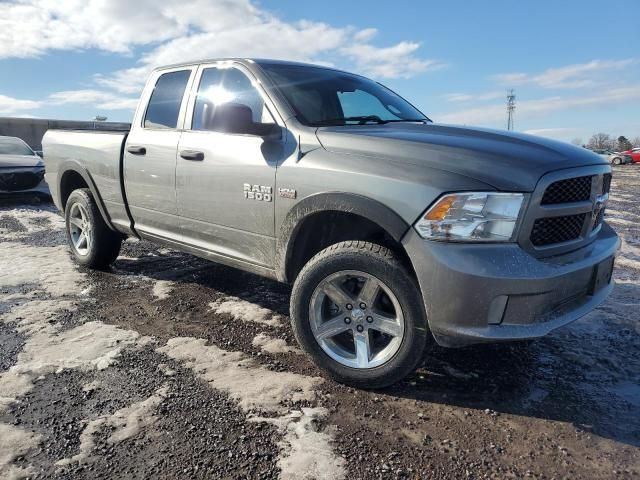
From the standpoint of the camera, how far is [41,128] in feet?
86.1

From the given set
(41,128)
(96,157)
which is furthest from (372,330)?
(41,128)

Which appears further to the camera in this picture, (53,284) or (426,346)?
(53,284)

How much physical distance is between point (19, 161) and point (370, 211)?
10.3m

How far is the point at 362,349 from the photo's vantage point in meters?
2.82

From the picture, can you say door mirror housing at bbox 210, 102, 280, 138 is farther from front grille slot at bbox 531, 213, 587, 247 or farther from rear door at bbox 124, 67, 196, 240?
front grille slot at bbox 531, 213, 587, 247

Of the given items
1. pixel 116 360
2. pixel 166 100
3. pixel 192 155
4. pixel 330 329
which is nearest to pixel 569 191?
pixel 330 329

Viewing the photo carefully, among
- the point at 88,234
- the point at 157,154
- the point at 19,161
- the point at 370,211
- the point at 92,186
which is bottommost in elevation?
the point at 88,234

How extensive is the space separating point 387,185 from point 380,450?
1.30m

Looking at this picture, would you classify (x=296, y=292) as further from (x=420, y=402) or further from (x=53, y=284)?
(x=53, y=284)

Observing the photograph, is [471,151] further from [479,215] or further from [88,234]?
[88,234]

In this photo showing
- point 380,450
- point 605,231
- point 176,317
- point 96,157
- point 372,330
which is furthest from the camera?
point 96,157

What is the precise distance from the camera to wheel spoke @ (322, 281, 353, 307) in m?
2.84

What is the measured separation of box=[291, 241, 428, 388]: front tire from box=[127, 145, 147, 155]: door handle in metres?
2.06

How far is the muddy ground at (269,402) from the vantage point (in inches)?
87.0
